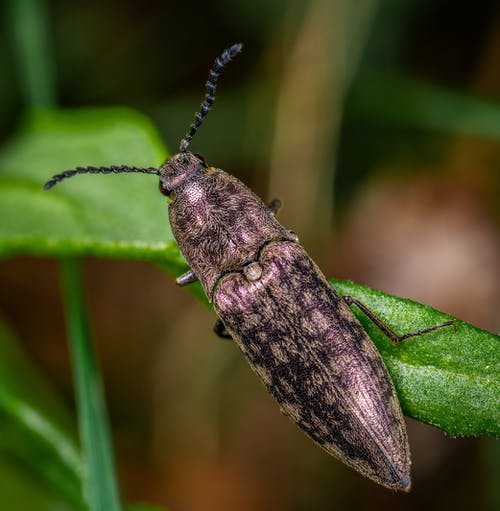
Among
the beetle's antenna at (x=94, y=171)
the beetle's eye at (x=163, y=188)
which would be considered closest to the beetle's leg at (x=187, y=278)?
the beetle's eye at (x=163, y=188)

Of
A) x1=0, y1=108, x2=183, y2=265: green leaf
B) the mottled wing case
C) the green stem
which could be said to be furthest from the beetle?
the green stem

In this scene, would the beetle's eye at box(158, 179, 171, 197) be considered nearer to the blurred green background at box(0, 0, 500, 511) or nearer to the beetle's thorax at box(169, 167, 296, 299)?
the beetle's thorax at box(169, 167, 296, 299)

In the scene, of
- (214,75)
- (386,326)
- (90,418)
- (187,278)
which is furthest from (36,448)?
(214,75)

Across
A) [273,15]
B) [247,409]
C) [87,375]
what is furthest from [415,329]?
[273,15]

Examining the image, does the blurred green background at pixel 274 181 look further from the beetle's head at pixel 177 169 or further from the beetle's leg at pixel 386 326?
the beetle's leg at pixel 386 326

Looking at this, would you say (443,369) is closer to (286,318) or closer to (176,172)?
(286,318)
